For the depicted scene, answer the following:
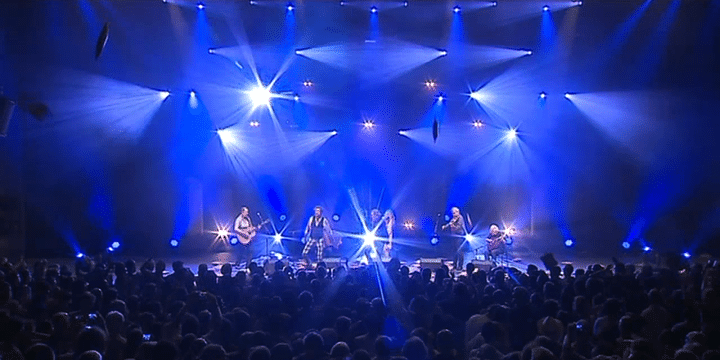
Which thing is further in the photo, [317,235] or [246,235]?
[317,235]

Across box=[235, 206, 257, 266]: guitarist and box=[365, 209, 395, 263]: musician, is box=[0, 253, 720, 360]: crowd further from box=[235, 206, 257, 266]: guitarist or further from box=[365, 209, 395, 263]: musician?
box=[365, 209, 395, 263]: musician

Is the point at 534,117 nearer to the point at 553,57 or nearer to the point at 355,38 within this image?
the point at 553,57

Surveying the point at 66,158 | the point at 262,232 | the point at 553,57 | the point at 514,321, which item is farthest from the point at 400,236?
the point at 514,321

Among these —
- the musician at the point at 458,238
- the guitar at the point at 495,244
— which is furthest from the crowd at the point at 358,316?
the guitar at the point at 495,244

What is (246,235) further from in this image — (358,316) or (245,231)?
(358,316)

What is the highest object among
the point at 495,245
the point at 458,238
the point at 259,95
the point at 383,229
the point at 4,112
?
the point at 259,95

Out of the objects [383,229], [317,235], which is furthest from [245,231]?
[383,229]

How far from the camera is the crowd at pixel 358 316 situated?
547cm

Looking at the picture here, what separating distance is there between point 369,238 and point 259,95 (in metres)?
6.17

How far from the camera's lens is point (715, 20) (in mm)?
19281

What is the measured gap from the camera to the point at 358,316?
6.93m

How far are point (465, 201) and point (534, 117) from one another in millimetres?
3763

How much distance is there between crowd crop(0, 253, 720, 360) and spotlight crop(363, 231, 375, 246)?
9.93 meters

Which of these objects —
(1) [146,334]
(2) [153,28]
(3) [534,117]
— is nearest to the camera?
(1) [146,334]
